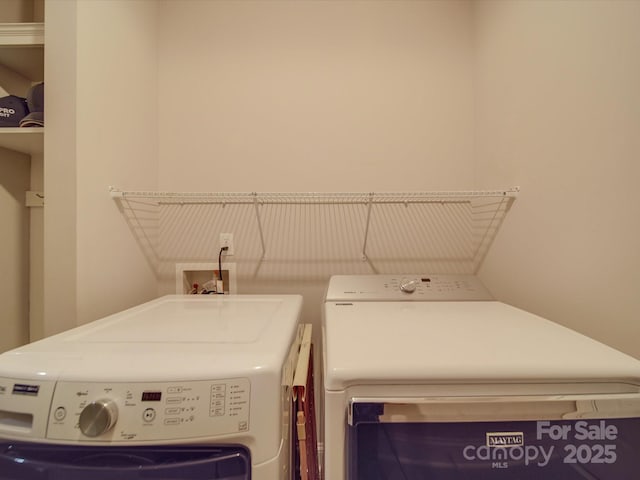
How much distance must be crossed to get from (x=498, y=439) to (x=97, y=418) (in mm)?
837

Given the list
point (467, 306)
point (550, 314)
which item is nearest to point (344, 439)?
point (467, 306)

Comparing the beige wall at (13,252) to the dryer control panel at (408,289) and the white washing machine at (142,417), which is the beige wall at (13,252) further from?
the dryer control panel at (408,289)

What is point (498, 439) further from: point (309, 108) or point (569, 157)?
point (309, 108)

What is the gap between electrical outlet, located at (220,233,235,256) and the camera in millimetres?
1558

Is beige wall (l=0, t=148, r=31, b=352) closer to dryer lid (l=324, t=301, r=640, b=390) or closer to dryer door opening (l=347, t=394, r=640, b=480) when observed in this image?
dryer lid (l=324, t=301, r=640, b=390)

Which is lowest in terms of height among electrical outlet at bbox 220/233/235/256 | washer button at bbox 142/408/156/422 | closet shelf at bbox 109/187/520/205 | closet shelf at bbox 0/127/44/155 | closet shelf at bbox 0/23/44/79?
washer button at bbox 142/408/156/422

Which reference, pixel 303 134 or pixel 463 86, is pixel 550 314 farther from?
pixel 303 134

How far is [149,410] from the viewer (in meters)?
0.59

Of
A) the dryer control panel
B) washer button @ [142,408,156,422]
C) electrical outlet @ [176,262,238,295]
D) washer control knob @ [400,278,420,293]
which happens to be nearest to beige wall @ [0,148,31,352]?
electrical outlet @ [176,262,238,295]

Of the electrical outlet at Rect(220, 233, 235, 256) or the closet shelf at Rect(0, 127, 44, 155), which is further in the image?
the electrical outlet at Rect(220, 233, 235, 256)

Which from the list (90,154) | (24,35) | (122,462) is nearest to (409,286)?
(122,462)

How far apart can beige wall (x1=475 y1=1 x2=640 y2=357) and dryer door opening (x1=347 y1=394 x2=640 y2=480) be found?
333 millimetres

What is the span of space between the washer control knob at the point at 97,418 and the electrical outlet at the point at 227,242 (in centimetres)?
102

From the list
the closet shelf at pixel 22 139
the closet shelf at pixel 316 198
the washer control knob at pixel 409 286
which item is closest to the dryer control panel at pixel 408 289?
the washer control knob at pixel 409 286
